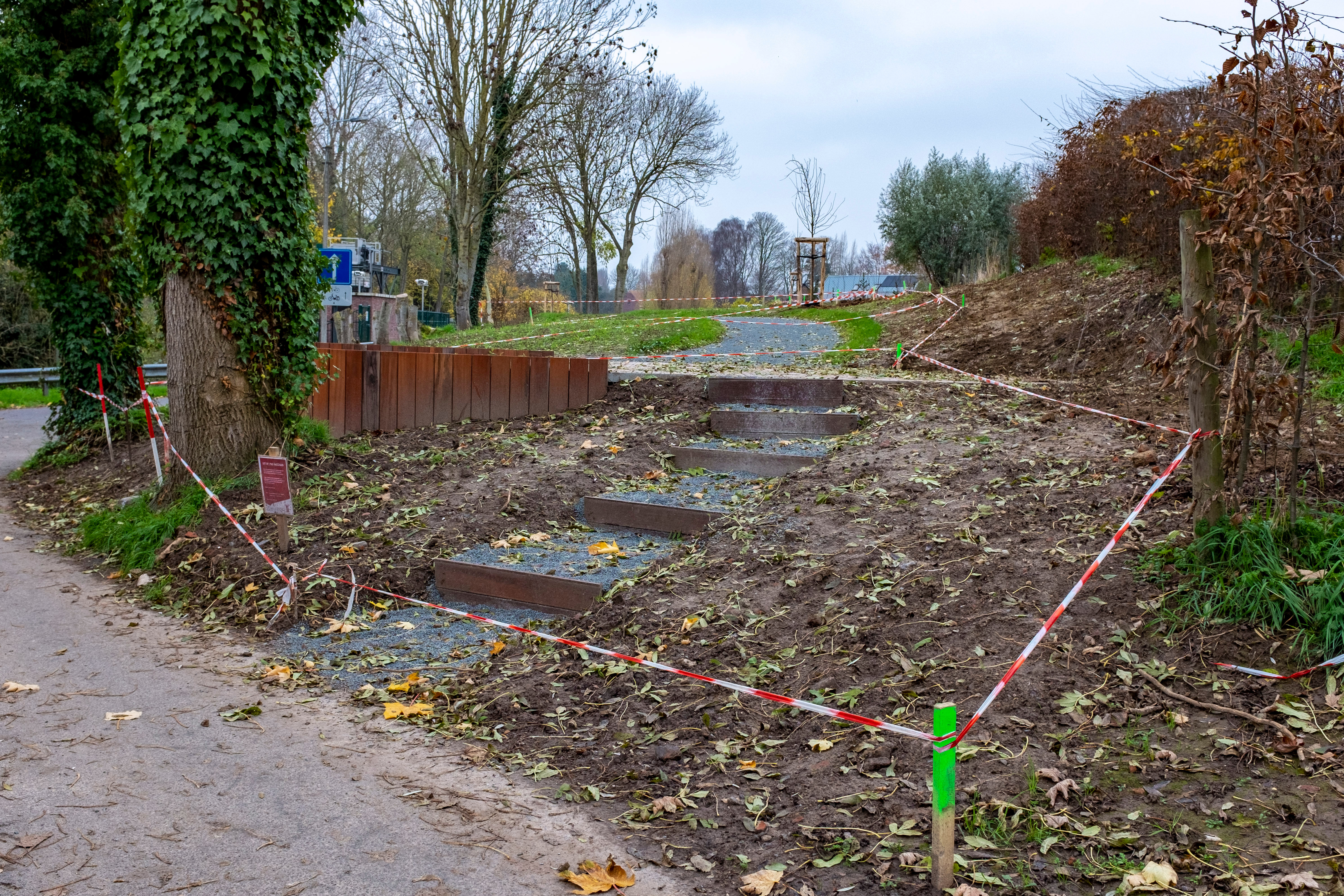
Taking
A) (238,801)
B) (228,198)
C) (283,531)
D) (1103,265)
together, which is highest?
(1103,265)

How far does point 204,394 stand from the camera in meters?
7.44

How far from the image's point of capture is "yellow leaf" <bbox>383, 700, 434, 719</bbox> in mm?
4477

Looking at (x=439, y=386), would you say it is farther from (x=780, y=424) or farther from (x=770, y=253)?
(x=770, y=253)

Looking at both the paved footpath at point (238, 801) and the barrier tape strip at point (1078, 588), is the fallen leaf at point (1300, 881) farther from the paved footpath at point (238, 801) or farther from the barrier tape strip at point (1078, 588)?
the paved footpath at point (238, 801)

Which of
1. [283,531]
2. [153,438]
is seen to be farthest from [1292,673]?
[153,438]

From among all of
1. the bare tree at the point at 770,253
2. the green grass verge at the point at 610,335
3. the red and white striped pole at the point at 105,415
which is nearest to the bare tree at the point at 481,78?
the green grass verge at the point at 610,335

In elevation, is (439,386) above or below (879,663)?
above

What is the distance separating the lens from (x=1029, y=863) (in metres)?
3.01

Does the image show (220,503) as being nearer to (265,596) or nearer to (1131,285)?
(265,596)

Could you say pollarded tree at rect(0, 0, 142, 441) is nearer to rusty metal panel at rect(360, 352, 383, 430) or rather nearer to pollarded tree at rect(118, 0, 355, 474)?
pollarded tree at rect(118, 0, 355, 474)

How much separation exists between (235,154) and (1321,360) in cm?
876

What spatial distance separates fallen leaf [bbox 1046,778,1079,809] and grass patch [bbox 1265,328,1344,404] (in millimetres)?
2618

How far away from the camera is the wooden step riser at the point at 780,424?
27.6 feet

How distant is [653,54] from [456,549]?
74.9 feet
